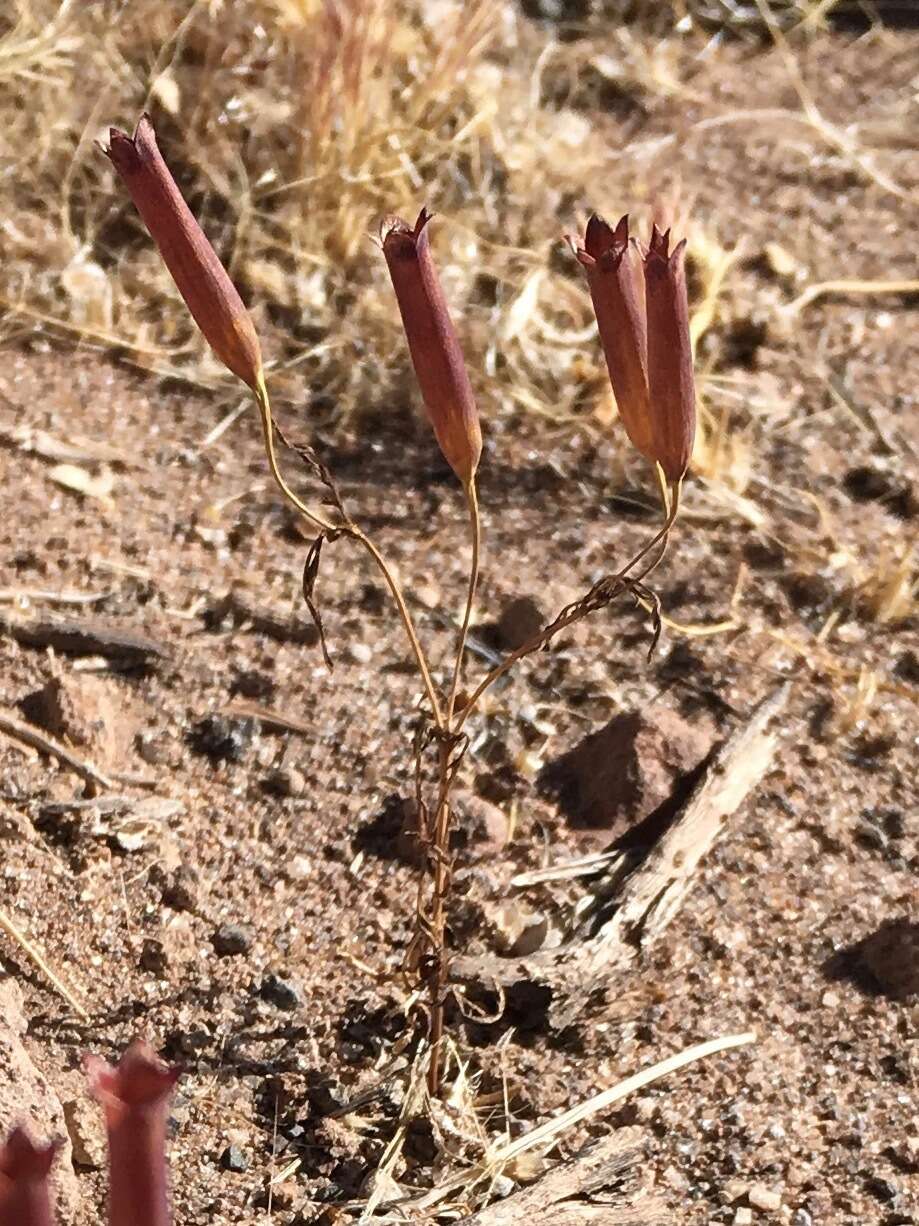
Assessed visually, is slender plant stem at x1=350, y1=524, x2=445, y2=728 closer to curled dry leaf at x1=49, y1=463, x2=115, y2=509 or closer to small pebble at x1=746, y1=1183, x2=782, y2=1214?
small pebble at x1=746, y1=1183, x2=782, y2=1214

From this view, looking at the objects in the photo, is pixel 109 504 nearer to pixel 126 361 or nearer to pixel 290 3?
pixel 126 361

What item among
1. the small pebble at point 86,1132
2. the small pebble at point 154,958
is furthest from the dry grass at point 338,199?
the small pebble at point 86,1132

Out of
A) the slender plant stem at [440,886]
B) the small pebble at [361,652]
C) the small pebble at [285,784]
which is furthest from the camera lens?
the small pebble at [361,652]

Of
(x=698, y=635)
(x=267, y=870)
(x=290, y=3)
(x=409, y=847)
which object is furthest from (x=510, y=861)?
(x=290, y=3)

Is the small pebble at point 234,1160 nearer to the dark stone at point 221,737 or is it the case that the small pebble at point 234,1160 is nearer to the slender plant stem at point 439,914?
the slender plant stem at point 439,914

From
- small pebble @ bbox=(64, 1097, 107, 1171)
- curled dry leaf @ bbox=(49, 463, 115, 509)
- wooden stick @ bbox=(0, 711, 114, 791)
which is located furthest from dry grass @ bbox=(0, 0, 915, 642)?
small pebble @ bbox=(64, 1097, 107, 1171)

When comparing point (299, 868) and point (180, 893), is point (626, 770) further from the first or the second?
point (180, 893)

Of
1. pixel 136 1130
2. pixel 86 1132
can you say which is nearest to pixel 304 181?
pixel 86 1132
